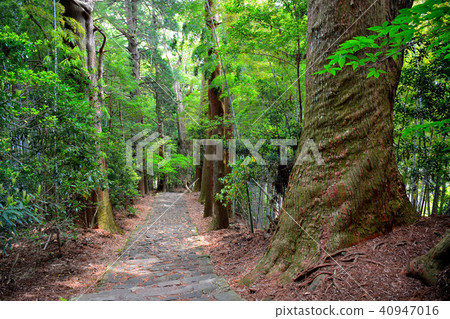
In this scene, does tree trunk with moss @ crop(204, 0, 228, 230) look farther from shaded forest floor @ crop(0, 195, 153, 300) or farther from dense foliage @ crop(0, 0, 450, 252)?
shaded forest floor @ crop(0, 195, 153, 300)

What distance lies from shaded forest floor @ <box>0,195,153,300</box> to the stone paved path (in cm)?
32

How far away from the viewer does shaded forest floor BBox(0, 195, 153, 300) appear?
10.9ft

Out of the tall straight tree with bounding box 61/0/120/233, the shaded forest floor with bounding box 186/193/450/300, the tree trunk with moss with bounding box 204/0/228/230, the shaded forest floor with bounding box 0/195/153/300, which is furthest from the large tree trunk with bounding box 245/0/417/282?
the tall straight tree with bounding box 61/0/120/233

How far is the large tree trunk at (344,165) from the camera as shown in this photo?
9.73 ft

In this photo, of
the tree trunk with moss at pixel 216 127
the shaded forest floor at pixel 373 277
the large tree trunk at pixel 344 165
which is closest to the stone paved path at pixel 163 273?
the shaded forest floor at pixel 373 277

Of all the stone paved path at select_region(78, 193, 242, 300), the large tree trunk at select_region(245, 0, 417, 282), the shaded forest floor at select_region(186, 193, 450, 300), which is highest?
the large tree trunk at select_region(245, 0, 417, 282)

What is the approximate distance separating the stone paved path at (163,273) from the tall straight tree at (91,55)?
0.93m

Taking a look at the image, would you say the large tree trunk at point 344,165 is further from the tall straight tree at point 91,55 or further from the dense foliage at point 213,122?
the tall straight tree at point 91,55

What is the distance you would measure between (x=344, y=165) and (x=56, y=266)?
190 inches

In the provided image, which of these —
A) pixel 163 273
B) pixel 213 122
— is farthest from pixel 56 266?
pixel 213 122

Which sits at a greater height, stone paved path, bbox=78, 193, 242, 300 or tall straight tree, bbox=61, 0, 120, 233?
tall straight tree, bbox=61, 0, 120, 233

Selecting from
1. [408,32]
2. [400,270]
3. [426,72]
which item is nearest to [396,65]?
[408,32]

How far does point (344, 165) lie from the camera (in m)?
3.09

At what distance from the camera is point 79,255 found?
503cm
